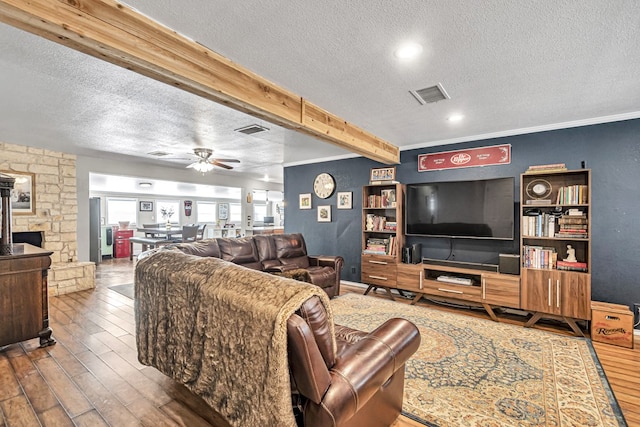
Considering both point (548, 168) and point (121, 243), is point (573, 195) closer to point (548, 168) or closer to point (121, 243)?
point (548, 168)

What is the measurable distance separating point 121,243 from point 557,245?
10631mm

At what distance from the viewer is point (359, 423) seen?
1.54 m

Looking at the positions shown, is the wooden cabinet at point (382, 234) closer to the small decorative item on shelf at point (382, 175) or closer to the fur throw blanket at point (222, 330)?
the small decorative item on shelf at point (382, 175)

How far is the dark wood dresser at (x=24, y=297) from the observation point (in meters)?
2.72

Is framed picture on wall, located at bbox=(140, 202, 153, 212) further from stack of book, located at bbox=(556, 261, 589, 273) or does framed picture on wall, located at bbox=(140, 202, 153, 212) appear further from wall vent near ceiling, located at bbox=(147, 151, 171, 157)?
stack of book, located at bbox=(556, 261, 589, 273)

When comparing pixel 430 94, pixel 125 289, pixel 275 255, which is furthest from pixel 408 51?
pixel 125 289

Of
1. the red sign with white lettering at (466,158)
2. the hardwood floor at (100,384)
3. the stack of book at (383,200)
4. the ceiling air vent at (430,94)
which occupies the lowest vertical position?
the hardwood floor at (100,384)

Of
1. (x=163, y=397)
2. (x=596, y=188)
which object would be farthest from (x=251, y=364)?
(x=596, y=188)

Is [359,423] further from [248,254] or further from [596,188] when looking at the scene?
[596,188]

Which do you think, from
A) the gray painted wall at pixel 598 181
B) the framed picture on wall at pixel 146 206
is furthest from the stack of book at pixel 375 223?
the framed picture on wall at pixel 146 206

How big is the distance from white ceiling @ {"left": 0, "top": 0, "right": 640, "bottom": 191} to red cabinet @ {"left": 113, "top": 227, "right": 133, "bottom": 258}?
562cm

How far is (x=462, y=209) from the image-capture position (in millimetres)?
4078

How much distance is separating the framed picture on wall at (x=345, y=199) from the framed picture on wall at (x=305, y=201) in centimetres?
79

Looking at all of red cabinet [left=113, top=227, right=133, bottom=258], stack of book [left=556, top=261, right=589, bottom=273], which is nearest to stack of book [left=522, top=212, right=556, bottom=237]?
stack of book [left=556, top=261, right=589, bottom=273]
